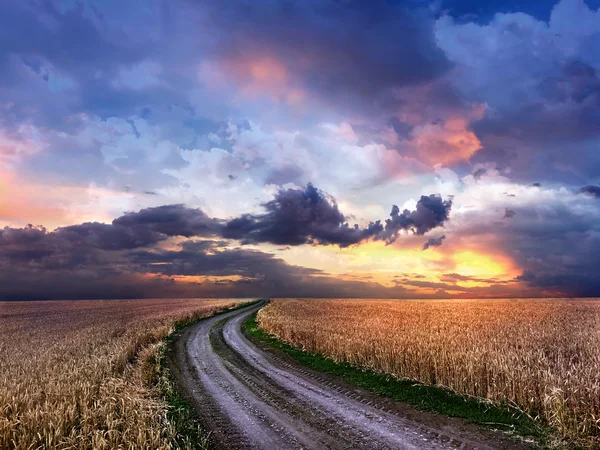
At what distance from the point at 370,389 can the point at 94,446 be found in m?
10.7

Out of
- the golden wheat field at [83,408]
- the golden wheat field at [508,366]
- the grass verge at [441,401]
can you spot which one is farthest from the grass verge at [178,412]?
the golden wheat field at [508,366]

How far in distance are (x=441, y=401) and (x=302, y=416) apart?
5.43 metres

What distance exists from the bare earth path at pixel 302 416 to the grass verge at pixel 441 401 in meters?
0.60

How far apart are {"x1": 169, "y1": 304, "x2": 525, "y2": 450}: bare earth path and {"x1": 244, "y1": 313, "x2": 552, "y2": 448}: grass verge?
60 cm

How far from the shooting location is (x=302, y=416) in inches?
513

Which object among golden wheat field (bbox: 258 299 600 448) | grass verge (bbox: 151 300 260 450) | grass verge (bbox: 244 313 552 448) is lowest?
grass verge (bbox: 151 300 260 450)

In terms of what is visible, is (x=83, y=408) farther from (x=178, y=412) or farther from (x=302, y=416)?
(x=302, y=416)

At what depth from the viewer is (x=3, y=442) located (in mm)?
10180

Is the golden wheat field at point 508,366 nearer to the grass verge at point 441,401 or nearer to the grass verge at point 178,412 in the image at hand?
the grass verge at point 441,401

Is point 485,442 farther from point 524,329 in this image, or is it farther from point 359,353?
point 524,329

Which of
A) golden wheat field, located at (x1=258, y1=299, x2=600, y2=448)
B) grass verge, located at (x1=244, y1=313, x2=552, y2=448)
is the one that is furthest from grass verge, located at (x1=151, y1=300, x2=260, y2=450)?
golden wheat field, located at (x1=258, y1=299, x2=600, y2=448)

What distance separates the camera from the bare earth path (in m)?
10.9

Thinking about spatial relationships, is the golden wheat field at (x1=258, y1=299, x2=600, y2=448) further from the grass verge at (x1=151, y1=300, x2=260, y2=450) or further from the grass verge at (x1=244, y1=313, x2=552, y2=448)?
the grass verge at (x1=151, y1=300, x2=260, y2=450)

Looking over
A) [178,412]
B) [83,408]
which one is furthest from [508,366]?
[83,408]
